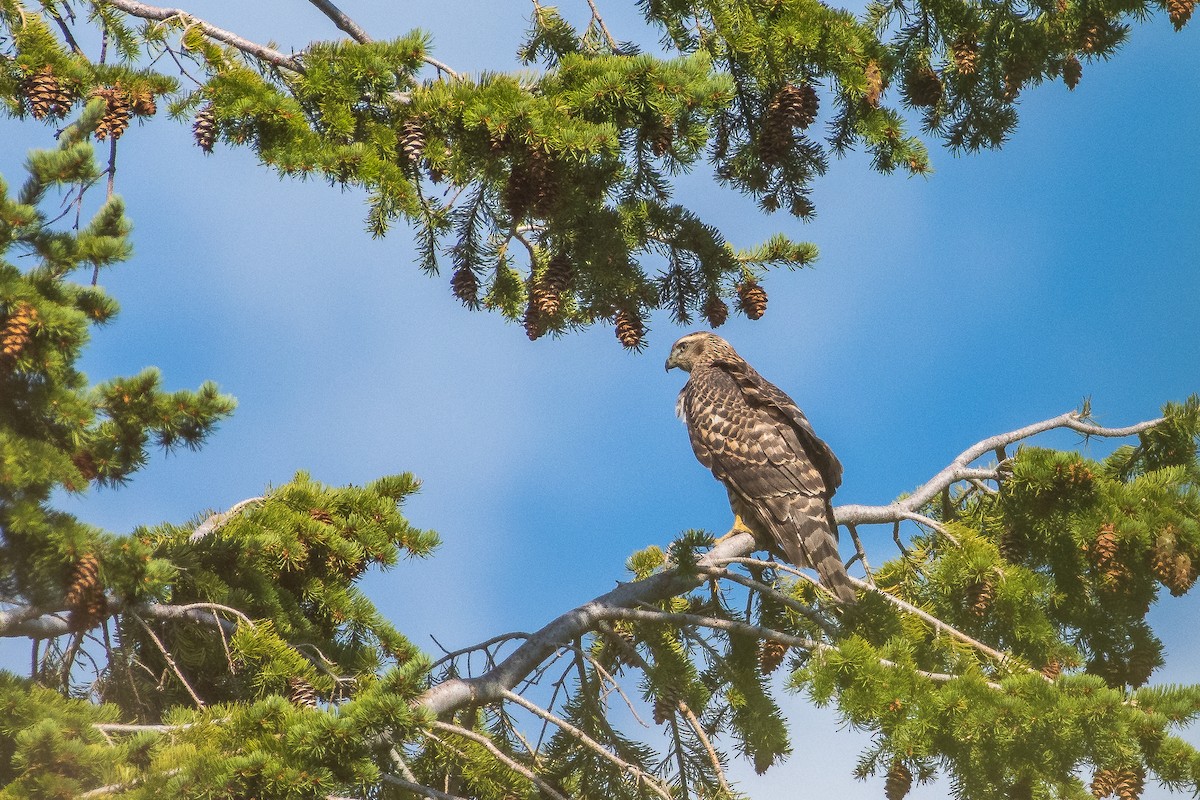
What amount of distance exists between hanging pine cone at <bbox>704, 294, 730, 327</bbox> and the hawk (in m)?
0.87

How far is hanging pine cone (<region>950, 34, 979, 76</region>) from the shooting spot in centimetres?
670

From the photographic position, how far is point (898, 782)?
5199 mm

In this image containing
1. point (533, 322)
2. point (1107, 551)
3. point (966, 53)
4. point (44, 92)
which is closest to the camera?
point (44, 92)

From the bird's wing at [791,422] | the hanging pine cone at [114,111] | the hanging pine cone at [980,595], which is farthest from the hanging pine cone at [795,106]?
the hanging pine cone at [114,111]

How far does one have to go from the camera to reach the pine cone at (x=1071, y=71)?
685 centimetres

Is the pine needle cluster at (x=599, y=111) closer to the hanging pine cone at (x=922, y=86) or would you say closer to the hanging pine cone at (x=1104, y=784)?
the hanging pine cone at (x=922, y=86)

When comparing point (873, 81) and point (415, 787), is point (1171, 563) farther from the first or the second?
point (415, 787)

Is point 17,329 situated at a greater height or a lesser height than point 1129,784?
greater

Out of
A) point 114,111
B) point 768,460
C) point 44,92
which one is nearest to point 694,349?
point 768,460

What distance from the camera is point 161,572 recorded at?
4.55 meters

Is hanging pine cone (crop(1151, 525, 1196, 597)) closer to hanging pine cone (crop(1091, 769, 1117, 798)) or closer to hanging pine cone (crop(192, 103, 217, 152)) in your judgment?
hanging pine cone (crop(1091, 769, 1117, 798))

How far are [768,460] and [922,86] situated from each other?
2.61 m

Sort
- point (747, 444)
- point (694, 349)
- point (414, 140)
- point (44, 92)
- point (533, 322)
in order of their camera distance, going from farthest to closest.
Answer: point (694, 349) → point (747, 444) → point (533, 322) → point (414, 140) → point (44, 92)

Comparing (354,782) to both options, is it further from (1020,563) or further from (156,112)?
(1020,563)
